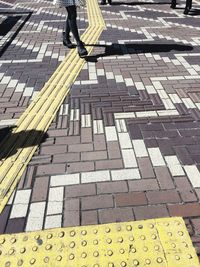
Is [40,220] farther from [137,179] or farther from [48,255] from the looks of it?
[137,179]

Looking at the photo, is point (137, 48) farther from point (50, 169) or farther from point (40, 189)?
point (40, 189)

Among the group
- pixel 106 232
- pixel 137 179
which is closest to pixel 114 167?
pixel 137 179

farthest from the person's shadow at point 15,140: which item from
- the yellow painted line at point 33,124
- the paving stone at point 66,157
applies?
the paving stone at point 66,157

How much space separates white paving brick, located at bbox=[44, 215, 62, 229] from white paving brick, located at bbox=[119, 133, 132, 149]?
49.4 inches

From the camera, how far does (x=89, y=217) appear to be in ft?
9.34

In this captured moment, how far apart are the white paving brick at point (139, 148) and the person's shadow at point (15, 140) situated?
1107 millimetres

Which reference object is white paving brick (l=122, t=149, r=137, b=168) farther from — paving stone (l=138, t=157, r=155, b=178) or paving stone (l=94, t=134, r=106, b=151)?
paving stone (l=94, t=134, r=106, b=151)

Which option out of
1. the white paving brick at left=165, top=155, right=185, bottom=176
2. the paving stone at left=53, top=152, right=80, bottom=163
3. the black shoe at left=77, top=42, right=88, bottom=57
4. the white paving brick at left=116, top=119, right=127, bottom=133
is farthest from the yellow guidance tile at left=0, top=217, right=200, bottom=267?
the black shoe at left=77, top=42, right=88, bottom=57

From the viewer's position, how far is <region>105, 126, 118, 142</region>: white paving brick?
3.89 m

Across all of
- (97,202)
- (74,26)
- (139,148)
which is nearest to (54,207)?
(97,202)

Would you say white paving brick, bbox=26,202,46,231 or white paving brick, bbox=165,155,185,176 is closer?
white paving brick, bbox=26,202,46,231

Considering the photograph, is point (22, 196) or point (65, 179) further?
point (65, 179)

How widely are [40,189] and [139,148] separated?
1.25 metres

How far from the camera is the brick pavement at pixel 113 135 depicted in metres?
2.94
